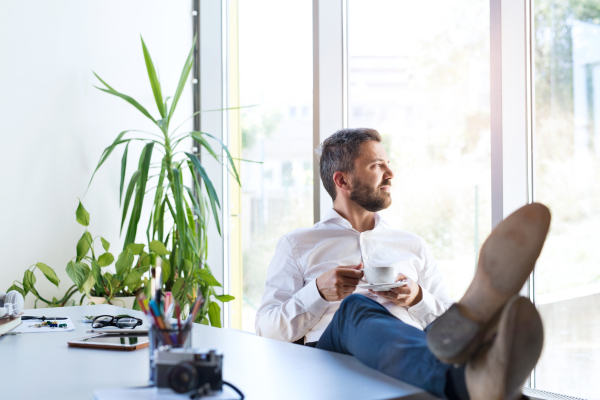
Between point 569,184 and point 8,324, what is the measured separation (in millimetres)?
1997

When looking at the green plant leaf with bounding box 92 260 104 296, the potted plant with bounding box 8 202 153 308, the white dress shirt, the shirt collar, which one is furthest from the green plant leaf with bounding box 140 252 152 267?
the shirt collar

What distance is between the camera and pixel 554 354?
220cm

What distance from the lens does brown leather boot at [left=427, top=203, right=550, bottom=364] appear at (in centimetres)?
82

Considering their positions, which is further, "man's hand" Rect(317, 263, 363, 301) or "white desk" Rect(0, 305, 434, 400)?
"man's hand" Rect(317, 263, 363, 301)

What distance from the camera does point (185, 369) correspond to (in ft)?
2.49

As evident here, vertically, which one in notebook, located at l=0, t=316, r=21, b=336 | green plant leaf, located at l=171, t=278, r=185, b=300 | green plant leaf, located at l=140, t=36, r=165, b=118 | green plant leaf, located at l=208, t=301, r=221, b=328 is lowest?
green plant leaf, located at l=208, t=301, r=221, b=328

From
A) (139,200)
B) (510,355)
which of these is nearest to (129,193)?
(139,200)

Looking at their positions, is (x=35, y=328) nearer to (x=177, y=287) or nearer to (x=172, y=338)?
(x=172, y=338)

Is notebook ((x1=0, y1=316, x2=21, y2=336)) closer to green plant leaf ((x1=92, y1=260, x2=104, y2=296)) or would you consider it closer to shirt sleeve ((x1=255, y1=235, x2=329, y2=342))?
shirt sleeve ((x1=255, y1=235, x2=329, y2=342))

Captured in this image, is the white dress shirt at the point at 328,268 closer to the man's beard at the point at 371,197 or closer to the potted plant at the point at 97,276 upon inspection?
the man's beard at the point at 371,197

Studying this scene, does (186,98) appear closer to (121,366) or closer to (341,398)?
(121,366)

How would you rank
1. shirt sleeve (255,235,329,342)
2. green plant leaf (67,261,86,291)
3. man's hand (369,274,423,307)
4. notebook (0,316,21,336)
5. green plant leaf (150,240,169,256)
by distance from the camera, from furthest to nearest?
green plant leaf (150,240,169,256), green plant leaf (67,261,86,291), shirt sleeve (255,235,329,342), man's hand (369,274,423,307), notebook (0,316,21,336)

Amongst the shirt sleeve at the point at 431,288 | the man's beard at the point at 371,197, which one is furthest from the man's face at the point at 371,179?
the shirt sleeve at the point at 431,288

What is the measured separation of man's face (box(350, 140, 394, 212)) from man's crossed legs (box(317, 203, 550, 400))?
1082mm
